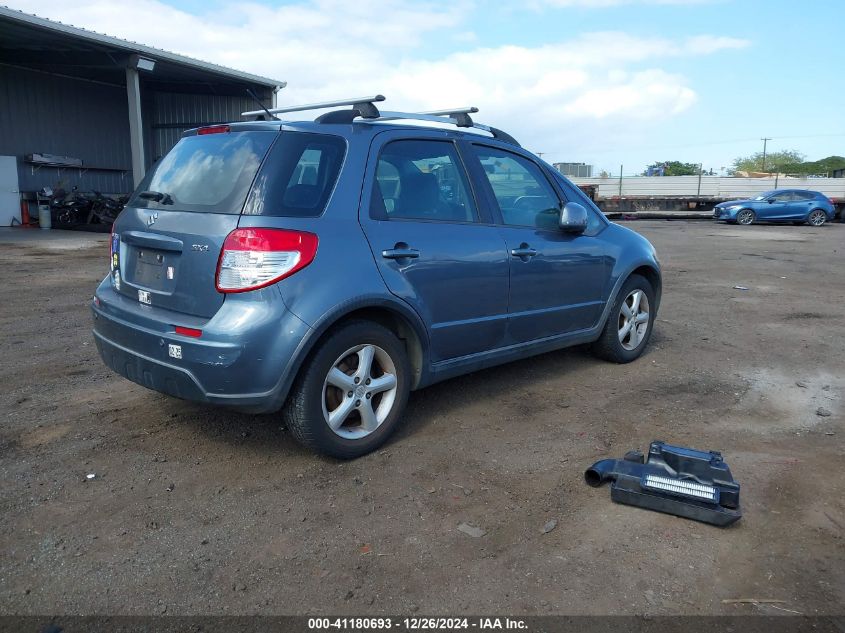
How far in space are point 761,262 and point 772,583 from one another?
12107 millimetres

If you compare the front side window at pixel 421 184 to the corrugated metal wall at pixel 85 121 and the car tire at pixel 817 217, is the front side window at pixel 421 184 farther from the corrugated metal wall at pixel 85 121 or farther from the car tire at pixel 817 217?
the car tire at pixel 817 217

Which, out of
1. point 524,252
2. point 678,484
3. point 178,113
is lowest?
point 678,484

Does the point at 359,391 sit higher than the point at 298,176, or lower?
lower

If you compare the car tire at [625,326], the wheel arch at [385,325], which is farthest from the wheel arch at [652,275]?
the wheel arch at [385,325]

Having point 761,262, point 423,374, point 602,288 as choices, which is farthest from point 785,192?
point 423,374

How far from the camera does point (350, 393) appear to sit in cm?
353

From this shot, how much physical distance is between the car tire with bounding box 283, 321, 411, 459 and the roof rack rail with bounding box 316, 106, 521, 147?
115 cm

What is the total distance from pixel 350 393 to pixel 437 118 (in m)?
1.92

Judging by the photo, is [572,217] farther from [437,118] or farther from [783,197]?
[783,197]

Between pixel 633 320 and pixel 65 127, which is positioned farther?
pixel 65 127

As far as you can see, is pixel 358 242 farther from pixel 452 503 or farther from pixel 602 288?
pixel 602 288

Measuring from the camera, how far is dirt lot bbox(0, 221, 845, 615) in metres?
2.51

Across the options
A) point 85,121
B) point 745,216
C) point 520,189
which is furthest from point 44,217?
point 745,216

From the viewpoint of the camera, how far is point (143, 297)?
3537 millimetres
